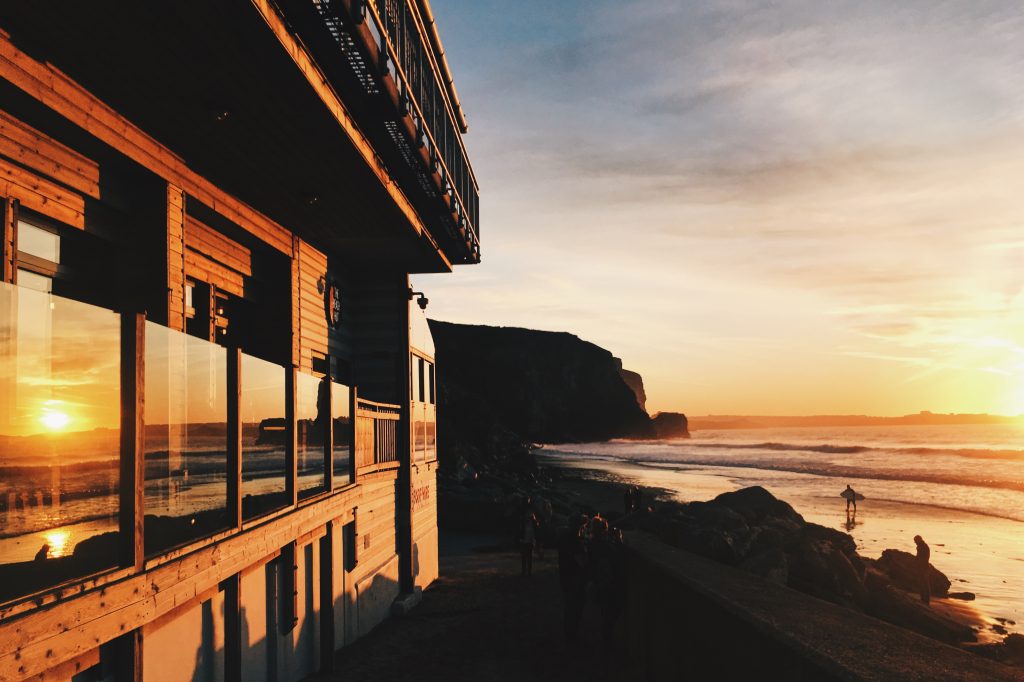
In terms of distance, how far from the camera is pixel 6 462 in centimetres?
371

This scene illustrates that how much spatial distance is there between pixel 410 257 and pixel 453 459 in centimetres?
3315

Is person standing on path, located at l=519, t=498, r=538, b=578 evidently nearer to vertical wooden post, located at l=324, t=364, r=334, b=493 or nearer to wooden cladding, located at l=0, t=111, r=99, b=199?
vertical wooden post, located at l=324, t=364, r=334, b=493

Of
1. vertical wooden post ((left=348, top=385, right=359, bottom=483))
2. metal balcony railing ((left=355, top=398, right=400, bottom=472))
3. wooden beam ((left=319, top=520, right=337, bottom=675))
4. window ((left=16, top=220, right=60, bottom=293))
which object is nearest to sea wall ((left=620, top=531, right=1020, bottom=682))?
wooden beam ((left=319, top=520, right=337, bottom=675))

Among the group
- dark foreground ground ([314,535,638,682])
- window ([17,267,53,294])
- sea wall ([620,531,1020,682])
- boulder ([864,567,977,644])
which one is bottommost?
boulder ([864,567,977,644])

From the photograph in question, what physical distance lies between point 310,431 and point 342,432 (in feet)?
6.40

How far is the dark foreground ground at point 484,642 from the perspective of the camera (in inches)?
448

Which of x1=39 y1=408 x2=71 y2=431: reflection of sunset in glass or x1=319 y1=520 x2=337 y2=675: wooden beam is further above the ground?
x1=39 y1=408 x2=71 y2=431: reflection of sunset in glass

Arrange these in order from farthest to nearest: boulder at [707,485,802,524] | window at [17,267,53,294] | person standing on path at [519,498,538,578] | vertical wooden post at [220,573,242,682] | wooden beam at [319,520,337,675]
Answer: boulder at [707,485,802,524], person standing on path at [519,498,538,578], wooden beam at [319,520,337,675], window at [17,267,53,294], vertical wooden post at [220,573,242,682]

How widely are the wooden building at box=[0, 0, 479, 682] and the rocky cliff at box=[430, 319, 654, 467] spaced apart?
4584 inches

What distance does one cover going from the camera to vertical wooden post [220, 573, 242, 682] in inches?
297

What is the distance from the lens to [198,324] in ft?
38.3

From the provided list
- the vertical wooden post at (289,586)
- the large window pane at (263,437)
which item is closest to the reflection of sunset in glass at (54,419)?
the large window pane at (263,437)

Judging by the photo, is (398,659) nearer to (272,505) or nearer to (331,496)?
(331,496)

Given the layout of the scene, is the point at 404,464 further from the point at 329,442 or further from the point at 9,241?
the point at 9,241
